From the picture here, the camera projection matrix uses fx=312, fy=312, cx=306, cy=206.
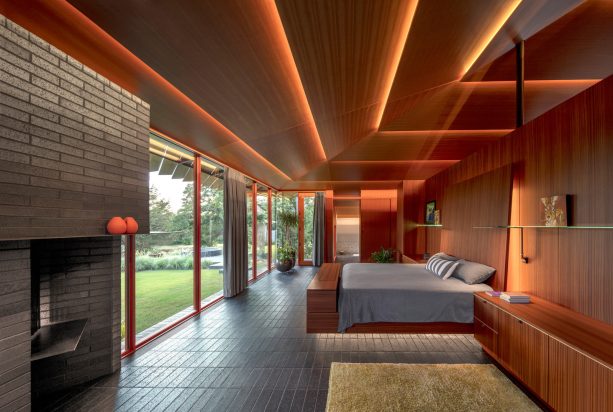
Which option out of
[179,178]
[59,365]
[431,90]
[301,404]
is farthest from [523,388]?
[179,178]

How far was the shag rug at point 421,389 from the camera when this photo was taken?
2453 mm

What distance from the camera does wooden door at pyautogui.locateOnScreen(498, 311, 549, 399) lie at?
2.22m

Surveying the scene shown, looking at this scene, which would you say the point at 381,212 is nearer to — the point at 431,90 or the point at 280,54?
the point at 431,90

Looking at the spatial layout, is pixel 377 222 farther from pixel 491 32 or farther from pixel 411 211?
pixel 491 32

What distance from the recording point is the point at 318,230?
398 inches

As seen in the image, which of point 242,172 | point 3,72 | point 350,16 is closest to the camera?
point 3,72

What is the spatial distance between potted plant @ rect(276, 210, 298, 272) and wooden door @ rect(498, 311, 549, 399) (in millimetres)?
6517

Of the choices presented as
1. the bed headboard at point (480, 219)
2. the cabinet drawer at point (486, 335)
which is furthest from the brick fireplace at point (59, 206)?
the bed headboard at point (480, 219)

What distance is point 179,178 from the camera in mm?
4555

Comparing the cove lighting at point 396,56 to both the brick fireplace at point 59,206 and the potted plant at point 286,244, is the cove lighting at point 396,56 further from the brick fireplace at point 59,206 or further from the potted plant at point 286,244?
the potted plant at point 286,244

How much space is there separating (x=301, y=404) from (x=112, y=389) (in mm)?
1703

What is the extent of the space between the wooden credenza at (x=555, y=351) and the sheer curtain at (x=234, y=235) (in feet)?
14.0

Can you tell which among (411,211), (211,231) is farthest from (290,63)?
(411,211)

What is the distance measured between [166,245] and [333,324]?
242cm
